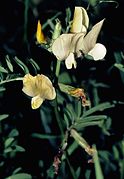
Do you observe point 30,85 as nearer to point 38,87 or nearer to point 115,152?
point 38,87

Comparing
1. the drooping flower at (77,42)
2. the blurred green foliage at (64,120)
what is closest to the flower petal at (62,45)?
the drooping flower at (77,42)

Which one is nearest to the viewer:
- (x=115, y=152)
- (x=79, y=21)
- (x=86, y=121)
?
(x=79, y=21)

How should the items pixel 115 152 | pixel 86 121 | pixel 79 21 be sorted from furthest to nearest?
pixel 115 152 < pixel 86 121 < pixel 79 21

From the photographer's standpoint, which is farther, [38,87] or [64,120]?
[64,120]

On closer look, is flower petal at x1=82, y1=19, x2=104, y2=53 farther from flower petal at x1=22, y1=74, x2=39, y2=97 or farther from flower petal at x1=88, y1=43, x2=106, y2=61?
flower petal at x1=22, y1=74, x2=39, y2=97

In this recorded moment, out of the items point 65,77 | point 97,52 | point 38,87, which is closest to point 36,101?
point 38,87

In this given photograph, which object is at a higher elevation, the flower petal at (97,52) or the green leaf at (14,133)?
the flower petal at (97,52)

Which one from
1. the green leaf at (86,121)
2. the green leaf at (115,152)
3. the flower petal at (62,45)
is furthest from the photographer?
the green leaf at (115,152)

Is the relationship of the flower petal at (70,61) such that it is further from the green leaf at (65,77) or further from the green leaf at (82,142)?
the green leaf at (65,77)
